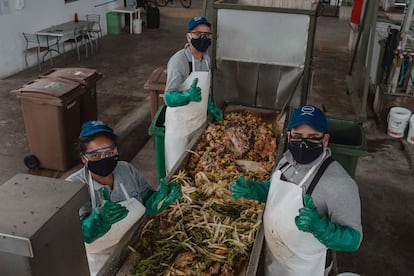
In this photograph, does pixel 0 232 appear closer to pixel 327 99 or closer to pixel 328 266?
pixel 328 266

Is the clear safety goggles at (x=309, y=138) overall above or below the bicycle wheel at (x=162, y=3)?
above

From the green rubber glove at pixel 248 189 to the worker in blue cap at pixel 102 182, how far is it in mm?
606

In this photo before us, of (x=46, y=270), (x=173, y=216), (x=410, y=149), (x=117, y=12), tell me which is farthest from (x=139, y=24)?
(x=46, y=270)

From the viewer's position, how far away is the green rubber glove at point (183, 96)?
14.9 ft

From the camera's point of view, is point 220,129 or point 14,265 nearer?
point 14,265

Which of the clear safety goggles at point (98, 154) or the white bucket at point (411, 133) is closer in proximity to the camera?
the clear safety goggles at point (98, 154)

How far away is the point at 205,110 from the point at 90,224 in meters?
2.66

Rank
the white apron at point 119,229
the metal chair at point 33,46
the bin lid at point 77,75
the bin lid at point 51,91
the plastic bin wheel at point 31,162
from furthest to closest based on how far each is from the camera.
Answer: the metal chair at point 33,46, the bin lid at point 77,75, the plastic bin wheel at point 31,162, the bin lid at point 51,91, the white apron at point 119,229

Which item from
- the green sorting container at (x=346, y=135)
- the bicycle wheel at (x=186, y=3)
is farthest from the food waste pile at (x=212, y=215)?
the bicycle wheel at (x=186, y=3)

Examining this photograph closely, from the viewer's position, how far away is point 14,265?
111cm

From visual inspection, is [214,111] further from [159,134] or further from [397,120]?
[397,120]

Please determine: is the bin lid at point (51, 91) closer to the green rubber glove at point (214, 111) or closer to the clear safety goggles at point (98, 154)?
the green rubber glove at point (214, 111)

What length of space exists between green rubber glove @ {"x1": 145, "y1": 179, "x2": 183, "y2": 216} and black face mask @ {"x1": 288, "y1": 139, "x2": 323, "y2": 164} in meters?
0.99

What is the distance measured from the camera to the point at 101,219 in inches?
104
